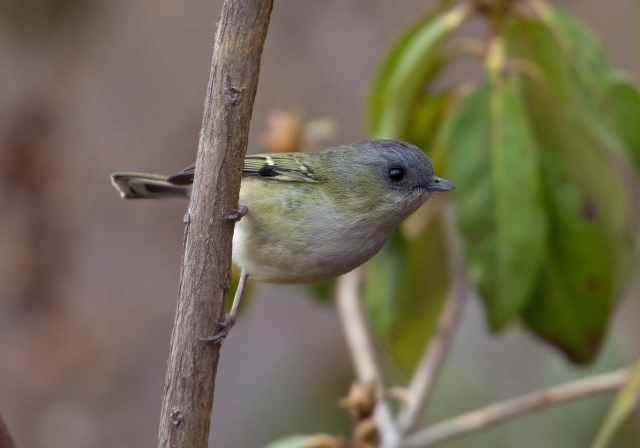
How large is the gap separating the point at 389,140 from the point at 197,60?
503 centimetres

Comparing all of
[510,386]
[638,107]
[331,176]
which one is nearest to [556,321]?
[638,107]

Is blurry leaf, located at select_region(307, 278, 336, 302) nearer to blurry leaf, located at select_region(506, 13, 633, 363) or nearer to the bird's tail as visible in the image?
the bird's tail


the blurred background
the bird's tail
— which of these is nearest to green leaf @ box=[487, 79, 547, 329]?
the bird's tail

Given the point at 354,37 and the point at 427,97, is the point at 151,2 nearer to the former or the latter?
the point at 354,37

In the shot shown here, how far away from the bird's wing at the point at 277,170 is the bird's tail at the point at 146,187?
0.81 feet

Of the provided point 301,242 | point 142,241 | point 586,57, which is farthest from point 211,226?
point 142,241

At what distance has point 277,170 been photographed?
9.73ft

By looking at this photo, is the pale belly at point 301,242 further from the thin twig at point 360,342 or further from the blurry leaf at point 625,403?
→ the blurry leaf at point 625,403

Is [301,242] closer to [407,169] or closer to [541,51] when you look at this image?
[407,169]

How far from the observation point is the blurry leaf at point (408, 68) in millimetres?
3221

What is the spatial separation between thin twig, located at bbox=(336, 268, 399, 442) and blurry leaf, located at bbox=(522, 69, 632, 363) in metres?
0.76

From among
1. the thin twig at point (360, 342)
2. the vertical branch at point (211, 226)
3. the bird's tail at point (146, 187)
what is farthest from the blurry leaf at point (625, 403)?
the bird's tail at point (146, 187)

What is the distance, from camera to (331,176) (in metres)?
2.97

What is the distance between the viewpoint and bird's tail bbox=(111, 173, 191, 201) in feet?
10.7
